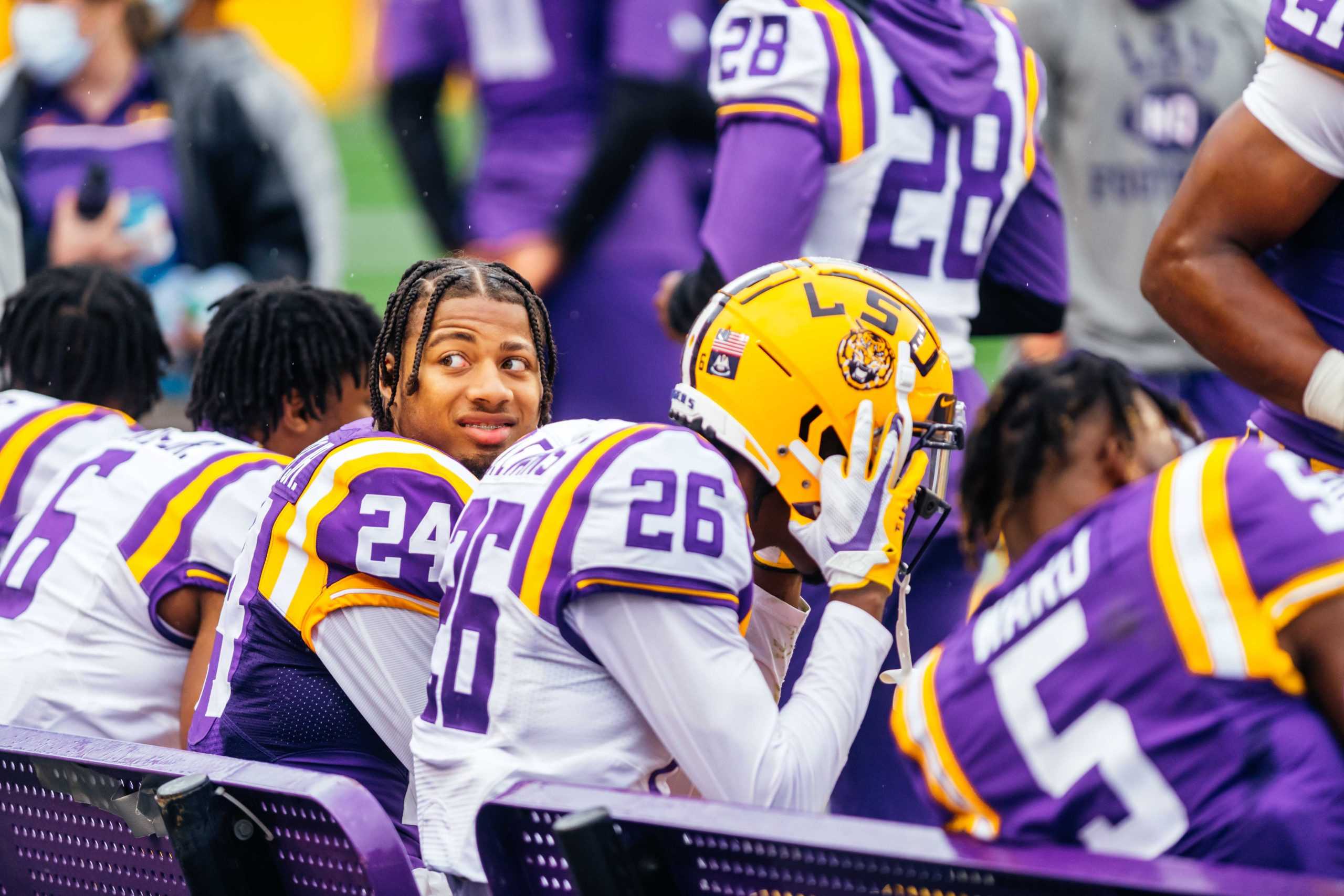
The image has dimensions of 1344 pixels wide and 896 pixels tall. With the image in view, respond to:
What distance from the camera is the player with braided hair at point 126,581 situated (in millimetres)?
2945

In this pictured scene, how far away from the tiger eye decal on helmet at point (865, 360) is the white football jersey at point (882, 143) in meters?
1.08

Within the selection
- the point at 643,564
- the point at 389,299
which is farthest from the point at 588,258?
the point at 643,564

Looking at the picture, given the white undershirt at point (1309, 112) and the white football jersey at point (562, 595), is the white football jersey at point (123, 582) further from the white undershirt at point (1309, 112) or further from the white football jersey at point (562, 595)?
the white undershirt at point (1309, 112)

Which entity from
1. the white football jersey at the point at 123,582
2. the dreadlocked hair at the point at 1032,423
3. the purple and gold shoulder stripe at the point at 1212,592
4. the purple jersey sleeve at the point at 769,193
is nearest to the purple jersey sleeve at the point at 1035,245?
the purple jersey sleeve at the point at 769,193

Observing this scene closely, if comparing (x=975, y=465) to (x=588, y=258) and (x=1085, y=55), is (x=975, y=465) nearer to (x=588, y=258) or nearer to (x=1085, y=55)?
(x=1085, y=55)

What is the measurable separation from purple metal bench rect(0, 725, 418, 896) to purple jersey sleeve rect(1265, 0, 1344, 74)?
166 centimetres

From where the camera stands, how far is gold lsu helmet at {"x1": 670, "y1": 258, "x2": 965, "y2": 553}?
2490 millimetres

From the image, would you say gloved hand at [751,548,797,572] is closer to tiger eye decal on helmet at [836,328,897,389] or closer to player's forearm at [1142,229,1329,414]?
tiger eye decal on helmet at [836,328,897,389]

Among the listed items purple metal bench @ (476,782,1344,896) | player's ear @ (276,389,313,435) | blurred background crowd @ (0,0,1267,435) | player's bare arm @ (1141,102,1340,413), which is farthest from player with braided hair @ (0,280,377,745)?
blurred background crowd @ (0,0,1267,435)

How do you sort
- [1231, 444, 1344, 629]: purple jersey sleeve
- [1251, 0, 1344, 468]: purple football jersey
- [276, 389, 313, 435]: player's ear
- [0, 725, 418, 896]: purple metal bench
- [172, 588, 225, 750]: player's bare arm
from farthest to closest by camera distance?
[276, 389, 313, 435]: player's ear
[172, 588, 225, 750]: player's bare arm
[1251, 0, 1344, 468]: purple football jersey
[0, 725, 418, 896]: purple metal bench
[1231, 444, 1344, 629]: purple jersey sleeve

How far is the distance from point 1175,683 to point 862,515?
95 centimetres

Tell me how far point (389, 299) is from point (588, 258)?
331 cm

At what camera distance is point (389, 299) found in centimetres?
288

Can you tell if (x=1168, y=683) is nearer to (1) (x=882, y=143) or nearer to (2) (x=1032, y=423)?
(2) (x=1032, y=423)
